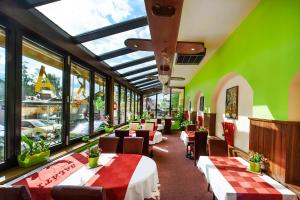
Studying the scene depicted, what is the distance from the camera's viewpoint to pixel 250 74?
3312 mm

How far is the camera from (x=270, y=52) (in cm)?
265

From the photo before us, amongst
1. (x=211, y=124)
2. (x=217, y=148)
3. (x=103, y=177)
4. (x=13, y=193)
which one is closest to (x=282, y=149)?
(x=217, y=148)

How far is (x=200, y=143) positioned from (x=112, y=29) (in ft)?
11.4

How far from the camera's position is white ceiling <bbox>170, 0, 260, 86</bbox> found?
290cm

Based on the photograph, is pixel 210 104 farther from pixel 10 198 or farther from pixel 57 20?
pixel 10 198

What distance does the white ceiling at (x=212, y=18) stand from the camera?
2.90 meters

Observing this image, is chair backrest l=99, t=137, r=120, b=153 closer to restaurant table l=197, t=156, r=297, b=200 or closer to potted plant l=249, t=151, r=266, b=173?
restaurant table l=197, t=156, r=297, b=200

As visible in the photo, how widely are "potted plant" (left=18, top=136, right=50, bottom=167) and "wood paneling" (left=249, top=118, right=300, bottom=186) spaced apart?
9.87ft

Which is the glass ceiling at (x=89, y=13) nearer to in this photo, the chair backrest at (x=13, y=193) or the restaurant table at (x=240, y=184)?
the chair backrest at (x=13, y=193)

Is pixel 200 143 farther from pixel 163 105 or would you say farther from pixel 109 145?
pixel 163 105

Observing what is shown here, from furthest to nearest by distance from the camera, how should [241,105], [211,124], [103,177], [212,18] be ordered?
[211,124], [241,105], [212,18], [103,177]

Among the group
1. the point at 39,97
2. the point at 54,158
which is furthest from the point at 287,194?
the point at 39,97

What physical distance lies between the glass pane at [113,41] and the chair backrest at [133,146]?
204 cm

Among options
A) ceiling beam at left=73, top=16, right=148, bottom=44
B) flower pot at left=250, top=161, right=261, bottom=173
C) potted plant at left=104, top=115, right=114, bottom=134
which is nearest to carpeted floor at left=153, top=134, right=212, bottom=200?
flower pot at left=250, top=161, right=261, bottom=173
